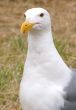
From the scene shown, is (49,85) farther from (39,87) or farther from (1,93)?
(1,93)

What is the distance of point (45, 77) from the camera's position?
113 inches

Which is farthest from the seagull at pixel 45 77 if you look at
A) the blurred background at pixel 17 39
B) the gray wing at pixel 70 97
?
the blurred background at pixel 17 39

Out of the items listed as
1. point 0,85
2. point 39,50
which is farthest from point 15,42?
point 39,50

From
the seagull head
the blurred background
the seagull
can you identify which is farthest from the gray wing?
the blurred background

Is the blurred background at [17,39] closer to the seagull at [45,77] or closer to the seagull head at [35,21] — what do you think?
the seagull at [45,77]

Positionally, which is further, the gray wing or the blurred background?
the blurred background

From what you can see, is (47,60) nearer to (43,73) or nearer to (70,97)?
(43,73)

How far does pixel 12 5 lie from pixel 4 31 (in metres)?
0.71

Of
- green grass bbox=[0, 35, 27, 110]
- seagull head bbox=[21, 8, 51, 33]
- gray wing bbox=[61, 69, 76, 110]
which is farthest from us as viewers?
green grass bbox=[0, 35, 27, 110]

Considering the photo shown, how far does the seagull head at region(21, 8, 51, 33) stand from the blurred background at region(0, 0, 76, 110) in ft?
3.78

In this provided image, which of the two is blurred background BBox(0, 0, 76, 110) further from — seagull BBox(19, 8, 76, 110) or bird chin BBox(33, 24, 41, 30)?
bird chin BBox(33, 24, 41, 30)

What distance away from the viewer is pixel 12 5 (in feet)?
19.5

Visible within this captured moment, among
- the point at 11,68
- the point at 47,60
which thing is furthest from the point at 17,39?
the point at 47,60

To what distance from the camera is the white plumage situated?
2.82 m
